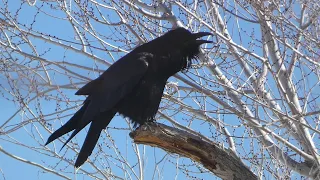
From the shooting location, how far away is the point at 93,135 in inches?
198

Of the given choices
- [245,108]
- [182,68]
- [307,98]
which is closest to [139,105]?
[182,68]

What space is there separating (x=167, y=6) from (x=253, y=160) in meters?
1.97

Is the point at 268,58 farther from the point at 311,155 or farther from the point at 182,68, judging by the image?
the point at 182,68

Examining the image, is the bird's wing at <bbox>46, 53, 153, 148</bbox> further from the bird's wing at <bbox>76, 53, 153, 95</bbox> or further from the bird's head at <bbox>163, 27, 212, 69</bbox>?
the bird's head at <bbox>163, 27, 212, 69</bbox>

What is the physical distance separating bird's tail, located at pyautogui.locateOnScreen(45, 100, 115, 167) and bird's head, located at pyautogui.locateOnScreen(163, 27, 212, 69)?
0.77 m

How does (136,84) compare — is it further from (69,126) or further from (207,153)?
(207,153)

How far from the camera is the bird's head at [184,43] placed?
5.38 m

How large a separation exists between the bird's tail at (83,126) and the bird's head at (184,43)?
0.77m

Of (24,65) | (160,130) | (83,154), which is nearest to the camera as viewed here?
(160,130)

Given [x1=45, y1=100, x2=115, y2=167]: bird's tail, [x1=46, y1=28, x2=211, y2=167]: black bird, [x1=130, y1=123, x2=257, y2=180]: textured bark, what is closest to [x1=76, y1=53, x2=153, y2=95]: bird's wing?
[x1=46, y1=28, x2=211, y2=167]: black bird

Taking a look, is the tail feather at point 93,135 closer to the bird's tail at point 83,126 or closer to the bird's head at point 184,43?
the bird's tail at point 83,126

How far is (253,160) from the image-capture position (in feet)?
21.8

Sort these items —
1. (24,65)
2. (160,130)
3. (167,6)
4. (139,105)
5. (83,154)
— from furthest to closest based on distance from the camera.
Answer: (24,65), (167,6), (139,105), (83,154), (160,130)

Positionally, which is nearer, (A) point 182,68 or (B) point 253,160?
(A) point 182,68
